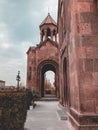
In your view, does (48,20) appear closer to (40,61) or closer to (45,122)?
(40,61)

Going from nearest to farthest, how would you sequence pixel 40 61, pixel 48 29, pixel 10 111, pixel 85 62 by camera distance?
pixel 10 111
pixel 85 62
pixel 40 61
pixel 48 29

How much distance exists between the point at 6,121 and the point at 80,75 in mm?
2792

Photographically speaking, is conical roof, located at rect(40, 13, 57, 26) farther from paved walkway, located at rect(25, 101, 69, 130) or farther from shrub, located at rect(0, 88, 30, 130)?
shrub, located at rect(0, 88, 30, 130)

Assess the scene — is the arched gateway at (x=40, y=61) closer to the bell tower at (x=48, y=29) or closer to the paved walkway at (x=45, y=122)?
the bell tower at (x=48, y=29)

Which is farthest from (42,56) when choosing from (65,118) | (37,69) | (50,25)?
(65,118)

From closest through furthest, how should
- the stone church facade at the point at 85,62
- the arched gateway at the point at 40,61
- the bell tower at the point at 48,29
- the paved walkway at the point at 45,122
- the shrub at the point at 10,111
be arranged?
the shrub at the point at 10,111 → the stone church facade at the point at 85,62 → the paved walkway at the point at 45,122 → the arched gateway at the point at 40,61 → the bell tower at the point at 48,29

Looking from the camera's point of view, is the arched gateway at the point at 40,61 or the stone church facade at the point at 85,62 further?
the arched gateway at the point at 40,61

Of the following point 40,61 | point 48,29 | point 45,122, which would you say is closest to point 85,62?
point 45,122

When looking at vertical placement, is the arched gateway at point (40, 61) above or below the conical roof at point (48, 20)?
below

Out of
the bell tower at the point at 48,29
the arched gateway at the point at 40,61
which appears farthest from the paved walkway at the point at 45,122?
the bell tower at the point at 48,29

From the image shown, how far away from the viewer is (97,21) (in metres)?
5.77

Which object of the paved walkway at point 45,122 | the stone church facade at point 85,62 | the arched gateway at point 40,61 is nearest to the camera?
the stone church facade at point 85,62

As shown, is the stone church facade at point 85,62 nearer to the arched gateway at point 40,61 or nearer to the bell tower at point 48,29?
the arched gateway at point 40,61

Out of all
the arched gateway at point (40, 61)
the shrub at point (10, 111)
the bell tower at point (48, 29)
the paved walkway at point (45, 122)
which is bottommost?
the paved walkway at point (45, 122)
